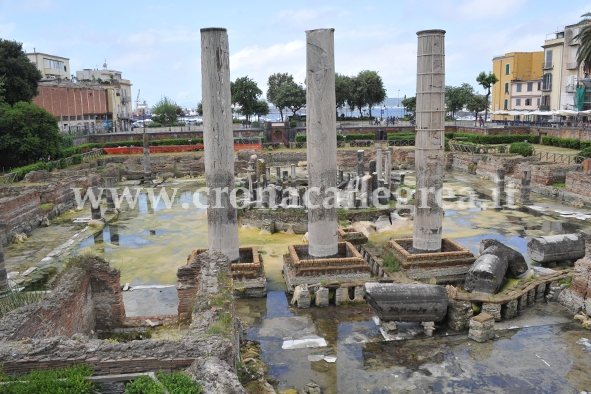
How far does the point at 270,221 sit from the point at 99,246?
22.7 ft

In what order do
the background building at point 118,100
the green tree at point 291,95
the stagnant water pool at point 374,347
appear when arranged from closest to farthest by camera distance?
1. the stagnant water pool at point 374,347
2. the green tree at point 291,95
3. the background building at point 118,100

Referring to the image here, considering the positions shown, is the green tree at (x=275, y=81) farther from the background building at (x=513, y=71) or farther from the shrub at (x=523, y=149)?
the shrub at (x=523, y=149)

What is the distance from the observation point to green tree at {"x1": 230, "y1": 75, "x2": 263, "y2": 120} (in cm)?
6053

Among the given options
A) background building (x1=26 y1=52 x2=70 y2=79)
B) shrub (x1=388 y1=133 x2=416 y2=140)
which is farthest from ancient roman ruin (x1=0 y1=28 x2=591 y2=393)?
background building (x1=26 y1=52 x2=70 y2=79)

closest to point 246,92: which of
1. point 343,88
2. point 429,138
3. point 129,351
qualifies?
point 343,88

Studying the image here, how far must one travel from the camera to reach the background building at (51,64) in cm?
6197

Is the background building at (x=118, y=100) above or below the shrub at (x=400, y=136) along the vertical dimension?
above

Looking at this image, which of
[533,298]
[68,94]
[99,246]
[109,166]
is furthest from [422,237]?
[68,94]

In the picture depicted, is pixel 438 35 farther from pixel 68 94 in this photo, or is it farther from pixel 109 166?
pixel 68 94

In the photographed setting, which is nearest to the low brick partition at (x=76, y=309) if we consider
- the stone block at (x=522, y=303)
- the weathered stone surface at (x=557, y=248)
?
the stone block at (x=522, y=303)

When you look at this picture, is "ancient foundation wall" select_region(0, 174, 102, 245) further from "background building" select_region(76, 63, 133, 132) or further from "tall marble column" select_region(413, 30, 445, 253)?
"background building" select_region(76, 63, 133, 132)

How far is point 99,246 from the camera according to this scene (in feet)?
63.7

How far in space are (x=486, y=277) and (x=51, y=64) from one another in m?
67.3

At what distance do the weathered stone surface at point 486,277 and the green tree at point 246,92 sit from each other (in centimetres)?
5061
